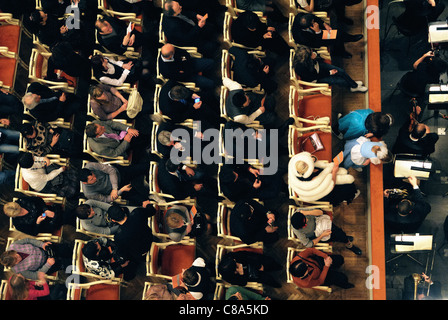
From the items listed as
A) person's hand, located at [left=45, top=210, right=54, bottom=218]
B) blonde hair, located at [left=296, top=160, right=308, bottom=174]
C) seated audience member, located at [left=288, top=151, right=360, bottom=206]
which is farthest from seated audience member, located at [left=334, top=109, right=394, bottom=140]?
person's hand, located at [left=45, top=210, right=54, bottom=218]

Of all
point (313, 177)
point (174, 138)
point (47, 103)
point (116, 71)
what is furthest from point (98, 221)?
point (313, 177)

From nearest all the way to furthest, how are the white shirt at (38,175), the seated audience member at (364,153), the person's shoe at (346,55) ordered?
the seated audience member at (364,153), the white shirt at (38,175), the person's shoe at (346,55)

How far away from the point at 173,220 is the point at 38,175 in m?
1.90

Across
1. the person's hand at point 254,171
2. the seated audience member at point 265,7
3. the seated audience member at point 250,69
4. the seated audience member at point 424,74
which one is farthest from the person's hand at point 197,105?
the seated audience member at point 424,74

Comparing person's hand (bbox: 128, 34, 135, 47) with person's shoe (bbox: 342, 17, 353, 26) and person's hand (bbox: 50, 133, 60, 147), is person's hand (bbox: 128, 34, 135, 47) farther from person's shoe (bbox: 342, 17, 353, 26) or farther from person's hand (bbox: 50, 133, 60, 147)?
person's shoe (bbox: 342, 17, 353, 26)

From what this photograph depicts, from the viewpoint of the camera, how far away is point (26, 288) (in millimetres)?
4785

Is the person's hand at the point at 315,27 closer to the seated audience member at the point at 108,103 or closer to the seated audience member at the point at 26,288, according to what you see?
the seated audience member at the point at 108,103

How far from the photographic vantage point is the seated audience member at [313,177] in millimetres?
4555

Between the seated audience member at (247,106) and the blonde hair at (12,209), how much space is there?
2878 mm

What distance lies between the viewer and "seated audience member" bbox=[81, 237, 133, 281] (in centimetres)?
482

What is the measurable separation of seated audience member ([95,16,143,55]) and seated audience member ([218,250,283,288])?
317cm

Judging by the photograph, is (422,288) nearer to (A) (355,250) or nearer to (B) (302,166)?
(A) (355,250)

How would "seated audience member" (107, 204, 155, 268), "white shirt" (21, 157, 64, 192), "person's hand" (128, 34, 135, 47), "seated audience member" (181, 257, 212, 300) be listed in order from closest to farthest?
1. "seated audience member" (181, 257, 212, 300)
2. "seated audience member" (107, 204, 155, 268)
3. "white shirt" (21, 157, 64, 192)
4. "person's hand" (128, 34, 135, 47)

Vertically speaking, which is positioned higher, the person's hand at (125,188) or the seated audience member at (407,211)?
the person's hand at (125,188)
